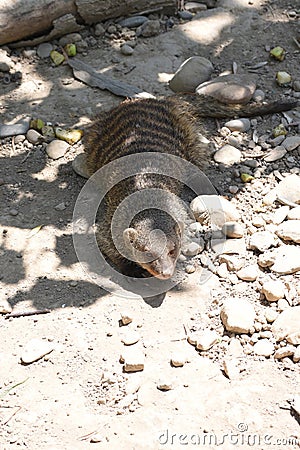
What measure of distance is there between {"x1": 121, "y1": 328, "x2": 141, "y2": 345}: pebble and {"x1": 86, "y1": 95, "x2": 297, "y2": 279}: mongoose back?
0.55m

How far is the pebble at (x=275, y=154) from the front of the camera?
217 inches

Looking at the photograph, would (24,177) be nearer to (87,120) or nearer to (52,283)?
(87,120)

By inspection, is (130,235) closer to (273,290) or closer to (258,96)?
(273,290)

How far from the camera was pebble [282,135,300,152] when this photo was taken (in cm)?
Answer: 557

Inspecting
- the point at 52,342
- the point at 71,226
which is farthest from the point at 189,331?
→ the point at 71,226

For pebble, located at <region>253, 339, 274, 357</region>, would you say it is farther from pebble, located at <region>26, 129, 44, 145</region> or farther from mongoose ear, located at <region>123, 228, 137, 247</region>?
pebble, located at <region>26, 129, 44, 145</region>

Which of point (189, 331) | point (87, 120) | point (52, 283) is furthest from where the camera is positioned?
point (87, 120)

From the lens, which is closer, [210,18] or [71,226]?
[71,226]

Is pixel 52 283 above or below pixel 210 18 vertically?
below

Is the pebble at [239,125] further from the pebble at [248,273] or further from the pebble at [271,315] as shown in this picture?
the pebble at [271,315]

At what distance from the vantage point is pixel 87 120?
6199mm

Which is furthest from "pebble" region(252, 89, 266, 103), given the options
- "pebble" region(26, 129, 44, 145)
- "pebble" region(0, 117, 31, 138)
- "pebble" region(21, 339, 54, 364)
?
"pebble" region(21, 339, 54, 364)

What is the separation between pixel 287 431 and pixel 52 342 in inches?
62.9

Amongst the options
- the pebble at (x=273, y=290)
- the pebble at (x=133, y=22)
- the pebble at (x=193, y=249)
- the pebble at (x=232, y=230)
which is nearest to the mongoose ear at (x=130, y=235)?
the pebble at (x=193, y=249)
